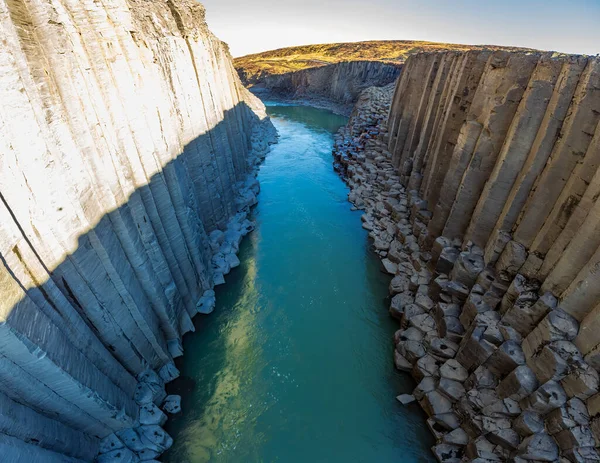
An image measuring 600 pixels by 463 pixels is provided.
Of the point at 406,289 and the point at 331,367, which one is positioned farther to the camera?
the point at 406,289

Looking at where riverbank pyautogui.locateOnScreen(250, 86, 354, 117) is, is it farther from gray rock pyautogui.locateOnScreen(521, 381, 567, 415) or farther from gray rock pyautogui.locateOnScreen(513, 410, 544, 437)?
gray rock pyautogui.locateOnScreen(513, 410, 544, 437)

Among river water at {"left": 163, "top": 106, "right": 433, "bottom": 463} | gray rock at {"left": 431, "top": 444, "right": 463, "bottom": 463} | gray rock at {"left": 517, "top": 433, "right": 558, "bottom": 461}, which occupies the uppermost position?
gray rock at {"left": 517, "top": 433, "right": 558, "bottom": 461}

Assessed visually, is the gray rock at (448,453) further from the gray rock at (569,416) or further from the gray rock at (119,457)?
the gray rock at (119,457)

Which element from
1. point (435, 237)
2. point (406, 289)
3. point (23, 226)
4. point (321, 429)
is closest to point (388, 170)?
point (435, 237)

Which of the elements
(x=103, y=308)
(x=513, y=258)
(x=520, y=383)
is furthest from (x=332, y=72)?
(x=520, y=383)

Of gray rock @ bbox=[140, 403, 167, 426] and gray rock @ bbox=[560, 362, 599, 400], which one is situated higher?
gray rock @ bbox=[560, 362, 599, 400]

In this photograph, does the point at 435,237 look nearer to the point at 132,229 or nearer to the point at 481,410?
the point at 481,410

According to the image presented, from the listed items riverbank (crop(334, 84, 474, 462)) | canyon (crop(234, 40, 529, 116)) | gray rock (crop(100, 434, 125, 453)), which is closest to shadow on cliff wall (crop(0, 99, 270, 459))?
gray rock (crop(100, 434, 125, 453))
